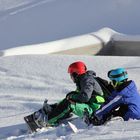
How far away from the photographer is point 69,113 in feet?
20.0

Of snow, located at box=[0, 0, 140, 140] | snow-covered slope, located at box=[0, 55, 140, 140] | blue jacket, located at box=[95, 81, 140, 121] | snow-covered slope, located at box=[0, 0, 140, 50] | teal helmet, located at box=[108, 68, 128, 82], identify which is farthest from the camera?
snow-covered slope, located at box=[0, 0, 140, 50]

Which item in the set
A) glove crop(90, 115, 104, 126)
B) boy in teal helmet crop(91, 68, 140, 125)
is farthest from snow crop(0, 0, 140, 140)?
boy in teal helmet crop(91, 68, 140, 125)

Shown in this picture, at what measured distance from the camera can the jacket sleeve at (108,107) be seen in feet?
19.0

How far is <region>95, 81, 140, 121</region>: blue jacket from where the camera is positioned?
228 inches

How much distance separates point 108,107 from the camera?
5.87 metres

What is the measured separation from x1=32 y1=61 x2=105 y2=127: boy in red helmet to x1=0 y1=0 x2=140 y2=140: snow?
0.54 ft

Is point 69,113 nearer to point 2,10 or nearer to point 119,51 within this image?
Result: point 119,51

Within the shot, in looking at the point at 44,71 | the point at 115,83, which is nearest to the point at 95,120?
the point at 115,83

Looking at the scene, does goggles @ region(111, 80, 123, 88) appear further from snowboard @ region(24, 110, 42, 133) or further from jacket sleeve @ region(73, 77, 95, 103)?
snowboard @ region(24, 110, 42, 133)

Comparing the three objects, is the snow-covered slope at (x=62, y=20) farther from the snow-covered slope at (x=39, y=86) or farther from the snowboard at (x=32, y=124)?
the snowboard at (x=32, y=124)

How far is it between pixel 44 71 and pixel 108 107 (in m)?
3.12

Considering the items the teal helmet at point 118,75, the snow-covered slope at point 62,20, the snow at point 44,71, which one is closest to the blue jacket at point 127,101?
the teal helmet at point 118,75

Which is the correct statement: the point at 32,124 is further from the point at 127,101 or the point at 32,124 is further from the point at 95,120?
the point at 127,101

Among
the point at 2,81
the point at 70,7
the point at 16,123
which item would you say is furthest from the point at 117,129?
the point at 70,7
